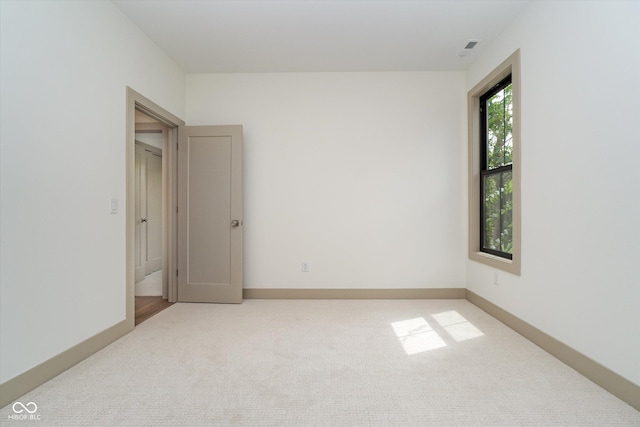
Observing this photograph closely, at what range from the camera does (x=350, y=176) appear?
4004 mm

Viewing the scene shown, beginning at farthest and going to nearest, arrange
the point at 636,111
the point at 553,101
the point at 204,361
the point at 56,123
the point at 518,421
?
the point at 553,101 < the point at 204,361 < the point at 56,123 < the point at 636,111 < the point at 518,421

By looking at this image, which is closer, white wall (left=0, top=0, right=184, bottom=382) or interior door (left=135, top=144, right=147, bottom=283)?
white wall (left=0, top=0, right=184, bottom=382)

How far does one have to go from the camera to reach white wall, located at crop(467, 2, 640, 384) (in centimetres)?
185

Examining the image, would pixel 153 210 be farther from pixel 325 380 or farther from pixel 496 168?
pixel 496 168

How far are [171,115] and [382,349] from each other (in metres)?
3.27

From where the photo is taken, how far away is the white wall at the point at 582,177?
1.85 meters

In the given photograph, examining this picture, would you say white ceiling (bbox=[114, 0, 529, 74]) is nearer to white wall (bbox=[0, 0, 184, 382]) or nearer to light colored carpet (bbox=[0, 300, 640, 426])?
white wall (bbox=[0, 0, 184, 382])

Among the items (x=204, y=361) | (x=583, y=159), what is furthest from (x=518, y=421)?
(x=204, y=361)

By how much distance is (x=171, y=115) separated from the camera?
12.1 feet

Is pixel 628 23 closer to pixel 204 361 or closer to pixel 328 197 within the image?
pixel 328 197

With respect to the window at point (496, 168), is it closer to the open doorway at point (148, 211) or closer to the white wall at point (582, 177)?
the white wall at point (582, 177)

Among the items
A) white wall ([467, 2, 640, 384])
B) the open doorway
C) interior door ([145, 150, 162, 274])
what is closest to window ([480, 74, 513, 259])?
white wall ([467, 2, 640, 384])

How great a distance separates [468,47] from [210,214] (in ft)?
11.1

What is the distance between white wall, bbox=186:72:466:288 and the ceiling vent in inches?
17.6
